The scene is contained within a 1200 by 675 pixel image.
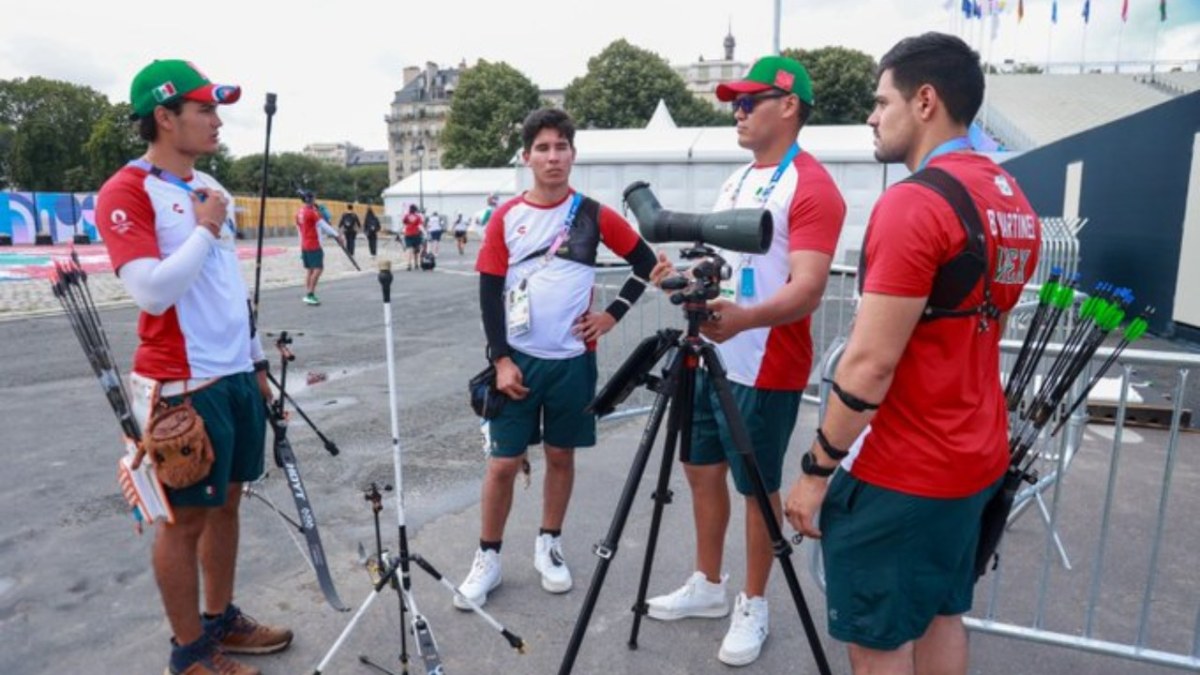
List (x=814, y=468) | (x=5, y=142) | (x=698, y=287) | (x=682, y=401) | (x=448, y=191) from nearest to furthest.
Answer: (x=814, y=468)
(x=698, y=287)
(x=682, y=401)
(x=448, y=191)
(x=5, y=142)

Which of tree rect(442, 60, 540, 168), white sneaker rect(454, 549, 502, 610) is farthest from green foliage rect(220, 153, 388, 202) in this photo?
white sneaker rect(454, 549, 502, 610)

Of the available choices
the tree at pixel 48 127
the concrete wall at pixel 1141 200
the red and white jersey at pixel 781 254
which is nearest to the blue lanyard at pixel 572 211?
the red and white jersey at pixel 781 254

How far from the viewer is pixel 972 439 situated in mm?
1871

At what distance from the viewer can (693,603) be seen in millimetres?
3246

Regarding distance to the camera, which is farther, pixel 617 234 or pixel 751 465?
pixel 617 234

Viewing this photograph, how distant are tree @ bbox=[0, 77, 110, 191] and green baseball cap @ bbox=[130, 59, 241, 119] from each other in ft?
215

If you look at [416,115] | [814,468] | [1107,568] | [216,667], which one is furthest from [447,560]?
[416,115]

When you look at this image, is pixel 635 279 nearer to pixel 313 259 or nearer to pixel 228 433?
pixel 228 433

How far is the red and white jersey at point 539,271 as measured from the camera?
3.38 metres

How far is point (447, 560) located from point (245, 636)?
1055 mm

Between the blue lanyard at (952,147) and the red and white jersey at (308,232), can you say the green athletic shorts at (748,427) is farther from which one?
the red and white jersey at (308,232)

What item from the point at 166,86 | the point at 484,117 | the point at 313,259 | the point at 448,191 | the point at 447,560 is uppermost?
the point at 484,117

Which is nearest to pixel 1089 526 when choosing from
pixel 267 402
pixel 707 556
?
pixel 707 556

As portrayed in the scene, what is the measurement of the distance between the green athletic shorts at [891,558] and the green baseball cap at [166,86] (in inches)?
99.6
